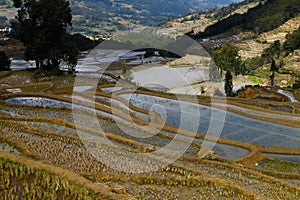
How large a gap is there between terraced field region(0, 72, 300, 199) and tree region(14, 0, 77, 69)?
9917 mm

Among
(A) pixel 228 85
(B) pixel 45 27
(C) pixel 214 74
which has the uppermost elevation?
(B) pixel 45 27

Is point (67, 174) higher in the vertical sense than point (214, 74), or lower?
lower

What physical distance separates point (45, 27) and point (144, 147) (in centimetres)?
2411

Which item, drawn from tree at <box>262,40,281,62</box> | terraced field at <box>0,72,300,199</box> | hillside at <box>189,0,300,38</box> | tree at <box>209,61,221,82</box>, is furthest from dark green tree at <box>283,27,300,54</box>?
terraced field at <box>0,72,300,199</box>

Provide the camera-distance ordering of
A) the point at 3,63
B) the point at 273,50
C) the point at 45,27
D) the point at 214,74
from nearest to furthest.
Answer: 1. the point at 45,27
2. the point at 3,63
3. the point at 214,74
4. the point at 273,50

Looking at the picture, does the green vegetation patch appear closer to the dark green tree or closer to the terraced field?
the terraced field

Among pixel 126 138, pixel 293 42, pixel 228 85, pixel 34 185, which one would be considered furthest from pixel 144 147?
pixel 293 42

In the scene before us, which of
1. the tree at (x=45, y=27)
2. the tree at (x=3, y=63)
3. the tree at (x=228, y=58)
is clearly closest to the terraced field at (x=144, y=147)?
the tree at (x=45, y=27)

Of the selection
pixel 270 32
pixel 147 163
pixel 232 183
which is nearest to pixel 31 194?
pixel 147 163

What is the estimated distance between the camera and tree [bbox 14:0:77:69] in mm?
35156

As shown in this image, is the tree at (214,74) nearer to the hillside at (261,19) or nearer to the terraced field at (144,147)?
the terraced field at (144,147)

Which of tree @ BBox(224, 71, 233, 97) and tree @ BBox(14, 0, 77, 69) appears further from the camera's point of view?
tree @ BBox(224, 71, 233, 97)

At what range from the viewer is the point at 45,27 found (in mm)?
36031

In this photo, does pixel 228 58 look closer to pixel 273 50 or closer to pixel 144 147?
pixel 273 50
